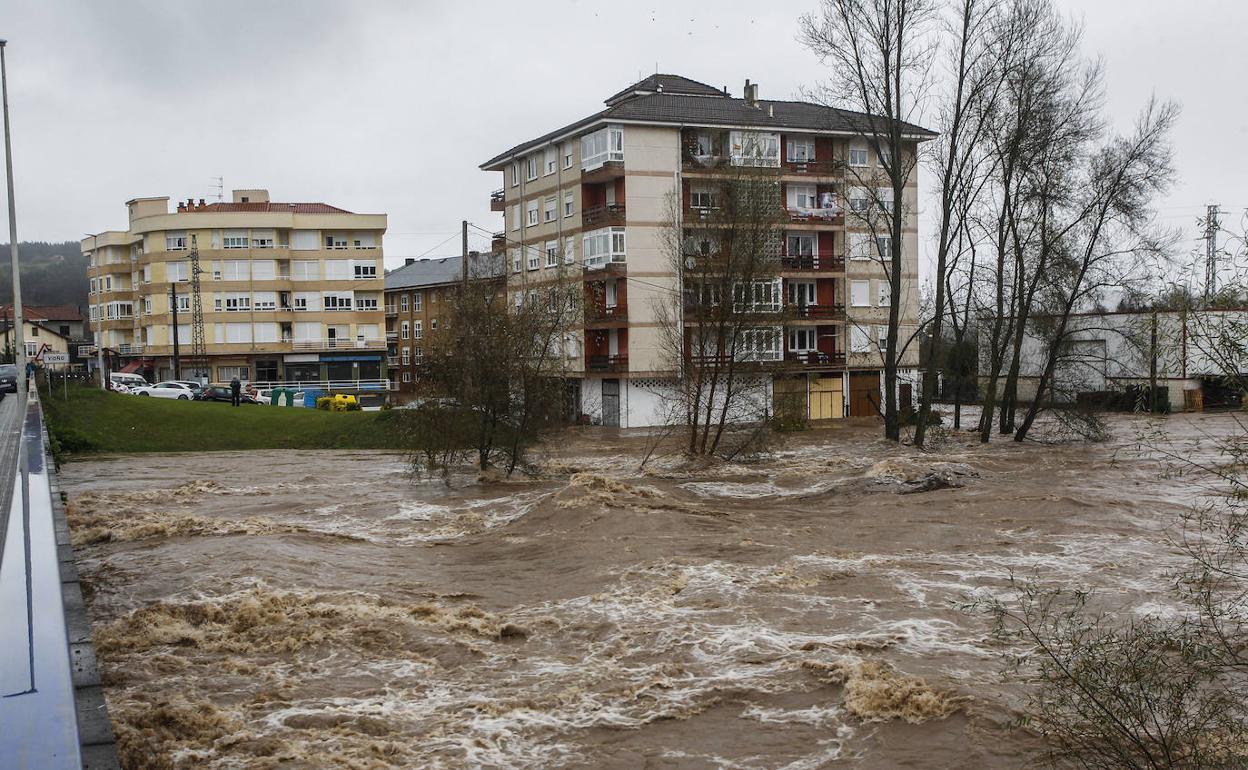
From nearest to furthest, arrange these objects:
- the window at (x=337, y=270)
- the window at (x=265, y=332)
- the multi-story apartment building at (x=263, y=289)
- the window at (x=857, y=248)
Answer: the window at (x=857, y=248)
the multi-story apartment building at (x=263, y=289)
the window at (x=265, y=332)
the window at (x=337, y=270)

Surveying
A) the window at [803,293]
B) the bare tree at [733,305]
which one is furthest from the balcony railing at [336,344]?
the bare tree at [733,305]

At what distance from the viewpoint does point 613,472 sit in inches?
1304

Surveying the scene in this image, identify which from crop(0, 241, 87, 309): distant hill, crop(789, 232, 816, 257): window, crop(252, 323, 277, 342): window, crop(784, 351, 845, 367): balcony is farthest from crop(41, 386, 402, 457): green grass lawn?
crop(0, 241, 87, 309): distant hill

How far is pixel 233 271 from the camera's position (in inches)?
3088

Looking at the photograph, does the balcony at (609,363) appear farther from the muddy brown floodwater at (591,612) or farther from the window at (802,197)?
the muddy brown floodwater at (591,612)

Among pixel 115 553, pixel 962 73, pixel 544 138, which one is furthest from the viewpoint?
pixel 544 138

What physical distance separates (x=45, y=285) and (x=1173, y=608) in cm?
17893

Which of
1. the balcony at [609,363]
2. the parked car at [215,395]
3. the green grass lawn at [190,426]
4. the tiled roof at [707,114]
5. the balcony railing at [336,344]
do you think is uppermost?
the tiled roof at [707,114]

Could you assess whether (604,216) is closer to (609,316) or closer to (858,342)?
(609,316)

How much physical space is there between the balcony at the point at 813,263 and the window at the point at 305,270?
39.6 metres

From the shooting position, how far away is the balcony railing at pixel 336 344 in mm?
79625

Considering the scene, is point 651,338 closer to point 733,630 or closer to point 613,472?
point 613,472

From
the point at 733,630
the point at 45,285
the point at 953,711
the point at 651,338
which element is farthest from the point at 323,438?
the point at 45,285

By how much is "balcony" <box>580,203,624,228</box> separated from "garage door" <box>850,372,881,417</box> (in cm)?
1500
